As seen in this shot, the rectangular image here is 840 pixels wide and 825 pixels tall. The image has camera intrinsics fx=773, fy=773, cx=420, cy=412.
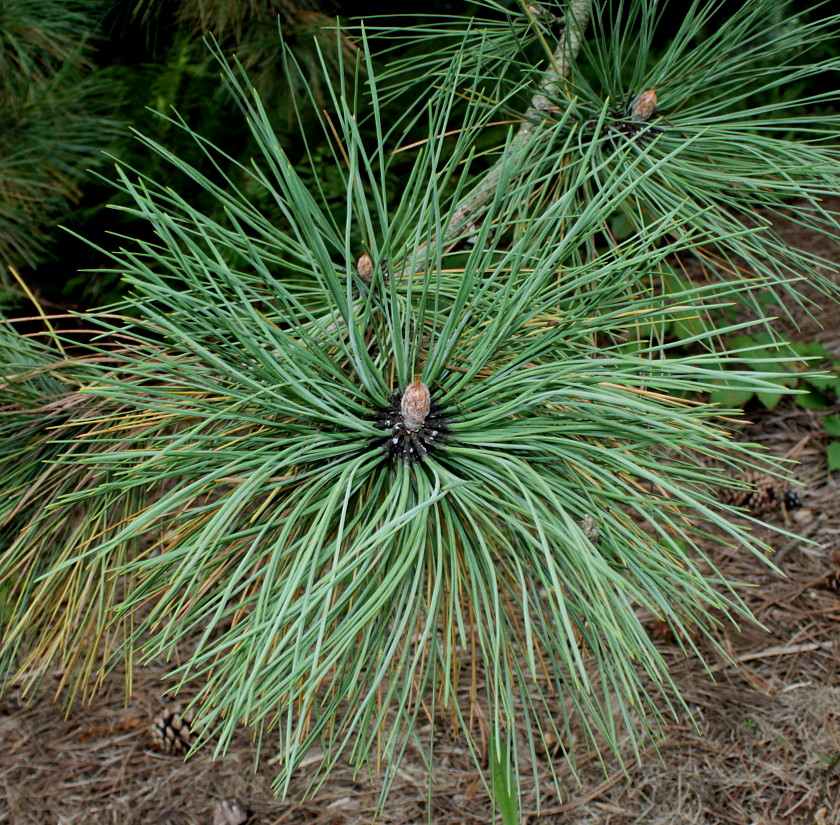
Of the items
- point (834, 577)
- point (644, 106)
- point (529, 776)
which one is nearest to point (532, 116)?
point (644, 106)

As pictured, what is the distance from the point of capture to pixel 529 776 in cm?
131

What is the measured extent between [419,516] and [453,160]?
277mm

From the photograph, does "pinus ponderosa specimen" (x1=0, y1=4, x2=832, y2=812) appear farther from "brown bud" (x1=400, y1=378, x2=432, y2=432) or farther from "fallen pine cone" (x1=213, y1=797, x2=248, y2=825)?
"fallen pine cone" (x1=213, y1=797, x2=248, y2=825)

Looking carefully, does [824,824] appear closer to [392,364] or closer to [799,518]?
[799,518]

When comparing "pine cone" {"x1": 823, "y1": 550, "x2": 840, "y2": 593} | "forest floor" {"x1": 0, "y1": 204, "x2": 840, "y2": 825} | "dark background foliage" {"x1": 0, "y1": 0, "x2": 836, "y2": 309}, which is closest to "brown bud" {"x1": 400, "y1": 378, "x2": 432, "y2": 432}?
"dark background foliage" {"x1": 0, "y1": 0, "x2": 836, "y2": 309}

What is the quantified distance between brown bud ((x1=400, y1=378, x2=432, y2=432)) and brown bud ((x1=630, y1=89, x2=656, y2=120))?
0.45 meters

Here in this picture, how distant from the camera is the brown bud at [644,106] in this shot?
83 centimetres

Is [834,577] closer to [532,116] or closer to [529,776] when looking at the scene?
[529,776]

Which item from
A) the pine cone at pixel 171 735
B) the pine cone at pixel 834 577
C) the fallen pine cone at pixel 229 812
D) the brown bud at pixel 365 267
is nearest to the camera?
the brown bud at pixel 365 267

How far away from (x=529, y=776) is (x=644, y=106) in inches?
41.8

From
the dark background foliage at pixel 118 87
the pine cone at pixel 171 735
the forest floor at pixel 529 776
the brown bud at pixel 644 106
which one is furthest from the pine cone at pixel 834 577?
the pine cone at pixel 171 735

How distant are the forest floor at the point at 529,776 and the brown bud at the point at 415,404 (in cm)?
78

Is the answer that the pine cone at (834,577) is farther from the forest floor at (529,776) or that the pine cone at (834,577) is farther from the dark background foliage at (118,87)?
the dark background foliage at (118,87)

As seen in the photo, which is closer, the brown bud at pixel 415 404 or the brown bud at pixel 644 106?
the brown bud at pixel 415 404
